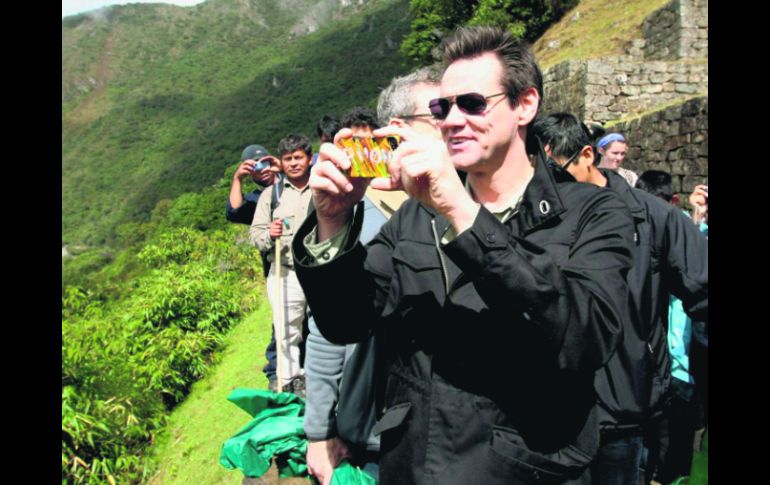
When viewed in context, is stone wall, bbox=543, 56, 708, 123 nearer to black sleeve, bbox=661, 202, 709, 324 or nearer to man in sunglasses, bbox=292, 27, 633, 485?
black sleeve, bbox=661, 202, 709, 324

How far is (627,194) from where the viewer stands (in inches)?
94.4

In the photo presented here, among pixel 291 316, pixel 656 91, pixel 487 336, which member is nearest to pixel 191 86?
pixel 656 91

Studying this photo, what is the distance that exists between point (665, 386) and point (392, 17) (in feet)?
289

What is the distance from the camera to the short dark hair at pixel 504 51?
149 centimetres

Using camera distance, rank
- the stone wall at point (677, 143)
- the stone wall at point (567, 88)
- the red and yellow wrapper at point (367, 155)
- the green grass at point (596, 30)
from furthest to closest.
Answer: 1. the green grass at point (596, 30)
2. the stone wall at point (567, 88)
3. the stone wall at point (677, 143)
4. the red and yellow wrapper at point (367, 155)

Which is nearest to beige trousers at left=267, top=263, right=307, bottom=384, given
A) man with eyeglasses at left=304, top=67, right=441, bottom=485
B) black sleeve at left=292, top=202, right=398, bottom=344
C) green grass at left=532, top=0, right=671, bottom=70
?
man with eyeglasses at left=304, top=67, right=441, bottom=485

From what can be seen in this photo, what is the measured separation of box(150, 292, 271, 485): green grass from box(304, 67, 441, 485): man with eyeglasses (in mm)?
2246

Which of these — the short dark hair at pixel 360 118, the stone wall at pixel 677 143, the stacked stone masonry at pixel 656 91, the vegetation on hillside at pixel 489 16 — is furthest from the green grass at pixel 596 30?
the short dark hair at pixel 360 118

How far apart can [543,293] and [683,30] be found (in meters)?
17.1

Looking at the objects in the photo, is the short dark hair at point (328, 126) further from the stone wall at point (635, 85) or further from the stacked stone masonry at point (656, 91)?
the stone wall at point (635, 85)

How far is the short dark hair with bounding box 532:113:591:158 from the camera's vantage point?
2.90 metres

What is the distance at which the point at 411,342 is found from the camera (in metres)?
1.52

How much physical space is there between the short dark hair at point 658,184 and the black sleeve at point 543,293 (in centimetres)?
315

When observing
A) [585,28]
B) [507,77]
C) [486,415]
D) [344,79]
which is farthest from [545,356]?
[344,79]
